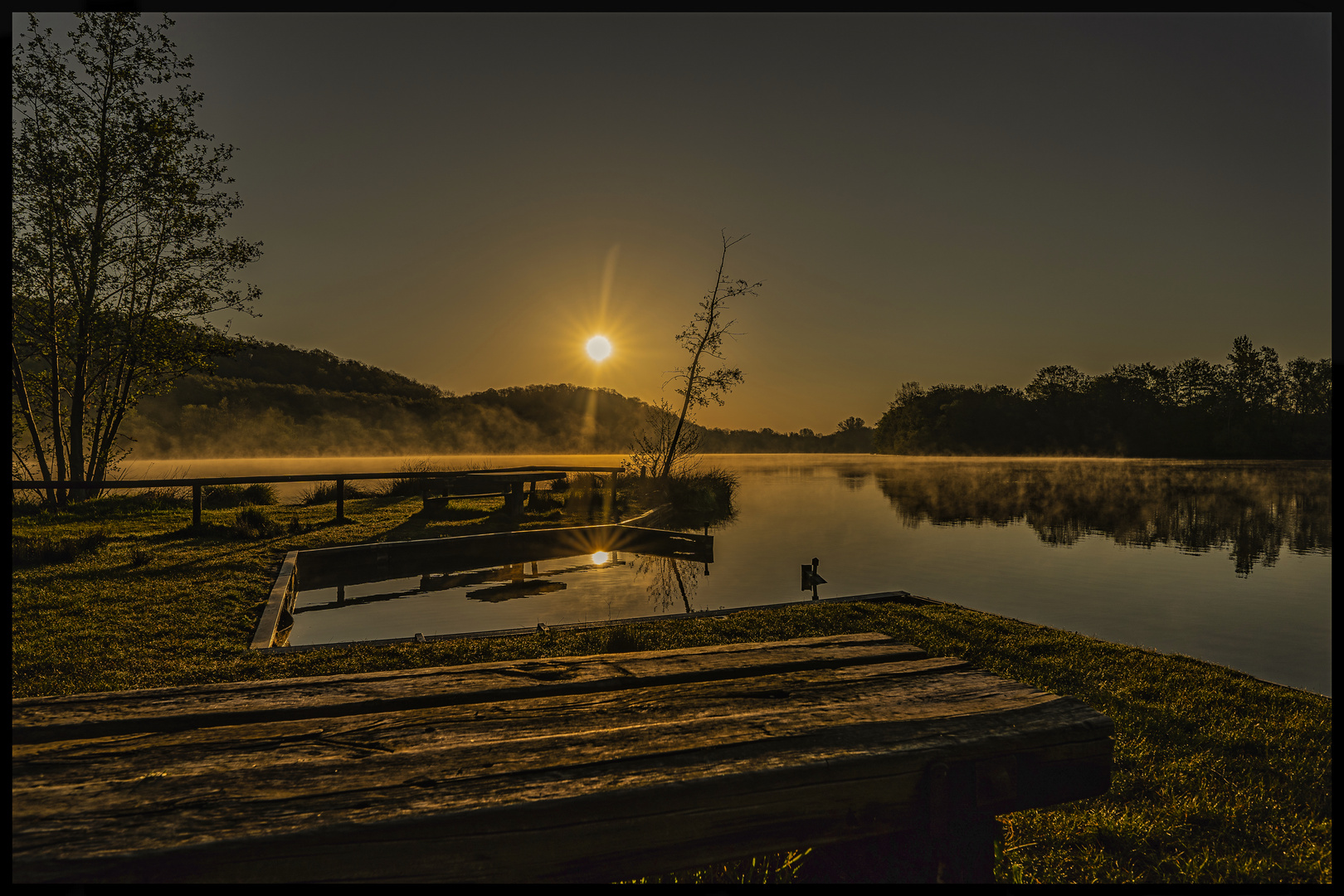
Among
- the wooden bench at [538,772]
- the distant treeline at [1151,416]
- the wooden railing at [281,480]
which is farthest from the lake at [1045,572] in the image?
the distant treeline at [1151,416]

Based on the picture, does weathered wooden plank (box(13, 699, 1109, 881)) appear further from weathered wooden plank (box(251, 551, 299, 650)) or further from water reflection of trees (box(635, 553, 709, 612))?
water reflection of trees (box(635, 553, 709, 612))

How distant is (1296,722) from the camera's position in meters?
4.61

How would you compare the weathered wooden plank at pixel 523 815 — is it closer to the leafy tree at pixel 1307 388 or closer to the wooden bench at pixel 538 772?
the wooden bench at pixel 538 772

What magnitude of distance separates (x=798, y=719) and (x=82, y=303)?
68.6 feet

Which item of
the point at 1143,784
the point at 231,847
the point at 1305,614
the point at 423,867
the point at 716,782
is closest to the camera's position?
the point at 231,847

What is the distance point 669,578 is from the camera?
11.4 m

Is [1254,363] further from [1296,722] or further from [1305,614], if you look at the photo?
[1296,722]

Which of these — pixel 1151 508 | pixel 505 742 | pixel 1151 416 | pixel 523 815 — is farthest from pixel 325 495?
pixel 1151 416

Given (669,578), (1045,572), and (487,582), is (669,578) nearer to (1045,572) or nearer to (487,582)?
(487,582)

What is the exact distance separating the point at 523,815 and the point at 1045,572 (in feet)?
46.3

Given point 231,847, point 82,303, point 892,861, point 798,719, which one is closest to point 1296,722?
point 892,861

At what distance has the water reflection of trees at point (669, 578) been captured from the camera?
952cm

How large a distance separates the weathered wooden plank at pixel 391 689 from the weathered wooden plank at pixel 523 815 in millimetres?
366

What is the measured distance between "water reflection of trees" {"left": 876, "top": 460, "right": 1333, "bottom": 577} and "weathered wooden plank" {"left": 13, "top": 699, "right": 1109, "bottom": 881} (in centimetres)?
1587
